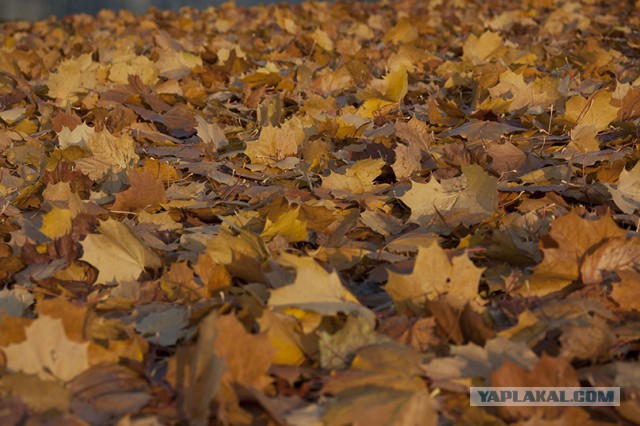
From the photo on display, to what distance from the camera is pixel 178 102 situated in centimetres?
225

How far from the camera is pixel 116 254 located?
47.8 inches

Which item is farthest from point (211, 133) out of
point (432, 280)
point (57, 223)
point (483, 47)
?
point (483, 47)

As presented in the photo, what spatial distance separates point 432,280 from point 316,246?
1.09 ft

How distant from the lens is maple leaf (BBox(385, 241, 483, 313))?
40.8 inches

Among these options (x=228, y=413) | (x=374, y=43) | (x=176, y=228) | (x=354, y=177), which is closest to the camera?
(x=228, y=413)

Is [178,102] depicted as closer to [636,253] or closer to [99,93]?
[99,93]

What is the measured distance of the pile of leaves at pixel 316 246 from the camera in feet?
2.89

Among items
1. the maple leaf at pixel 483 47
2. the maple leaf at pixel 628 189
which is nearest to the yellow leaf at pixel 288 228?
the maple leaf at pixel 628 189

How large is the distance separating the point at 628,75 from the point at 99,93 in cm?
180

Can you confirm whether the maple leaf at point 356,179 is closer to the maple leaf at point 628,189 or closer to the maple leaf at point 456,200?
the maple leaf at point 456,200

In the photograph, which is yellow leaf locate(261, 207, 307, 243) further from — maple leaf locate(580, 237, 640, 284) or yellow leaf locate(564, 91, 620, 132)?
yellow leaf locate(564, 91, 620, 132)

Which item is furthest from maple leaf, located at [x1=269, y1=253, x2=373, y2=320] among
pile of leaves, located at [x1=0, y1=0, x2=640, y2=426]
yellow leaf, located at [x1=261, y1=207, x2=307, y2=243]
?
yellow leaf, located at [x1=261, y1=207, x2=307, y2=243]

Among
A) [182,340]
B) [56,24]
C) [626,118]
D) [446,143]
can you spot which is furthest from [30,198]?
[56,24]

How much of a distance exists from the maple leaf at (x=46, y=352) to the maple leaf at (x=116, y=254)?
0.29 metres
